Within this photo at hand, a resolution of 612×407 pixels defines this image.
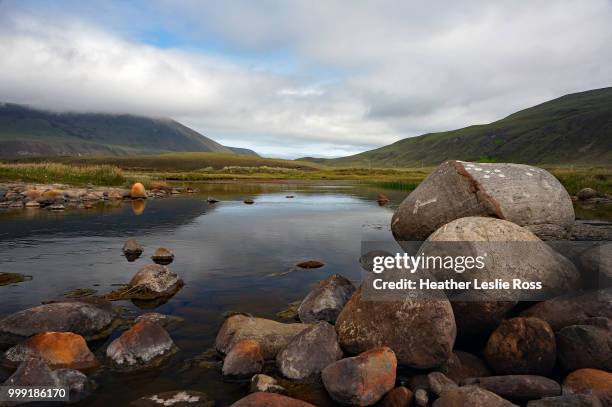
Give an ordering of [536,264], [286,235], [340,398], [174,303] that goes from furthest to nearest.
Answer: [286,235]
[174,303]
[536,264]
[340,398]

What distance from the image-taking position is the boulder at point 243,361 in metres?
8.20

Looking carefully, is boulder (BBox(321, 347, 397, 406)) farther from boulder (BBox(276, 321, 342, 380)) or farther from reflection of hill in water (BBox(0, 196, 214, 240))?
reflection of hill in water (BBox(0, 196, 214, 240))

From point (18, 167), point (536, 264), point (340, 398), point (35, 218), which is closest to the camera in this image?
point (340, 398)

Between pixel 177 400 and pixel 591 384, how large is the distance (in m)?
7.51

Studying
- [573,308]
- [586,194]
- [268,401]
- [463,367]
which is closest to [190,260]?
[268,401]

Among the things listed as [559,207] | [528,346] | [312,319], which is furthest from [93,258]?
[559,207]

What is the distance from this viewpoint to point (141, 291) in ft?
42.8

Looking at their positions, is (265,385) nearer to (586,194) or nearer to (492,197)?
(492,197)

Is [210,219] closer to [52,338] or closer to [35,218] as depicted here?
[35,218]

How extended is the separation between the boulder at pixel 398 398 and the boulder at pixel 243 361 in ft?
8.88

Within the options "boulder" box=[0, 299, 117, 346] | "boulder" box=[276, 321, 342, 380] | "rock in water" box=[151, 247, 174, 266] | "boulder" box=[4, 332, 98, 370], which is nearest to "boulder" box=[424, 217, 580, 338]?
"boulder" box=[276, 321, 342, 380]

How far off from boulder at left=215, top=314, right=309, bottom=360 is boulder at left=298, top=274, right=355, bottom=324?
93cm

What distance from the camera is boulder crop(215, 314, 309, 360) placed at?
29.8 ft

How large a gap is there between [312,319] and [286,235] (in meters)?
13.9
